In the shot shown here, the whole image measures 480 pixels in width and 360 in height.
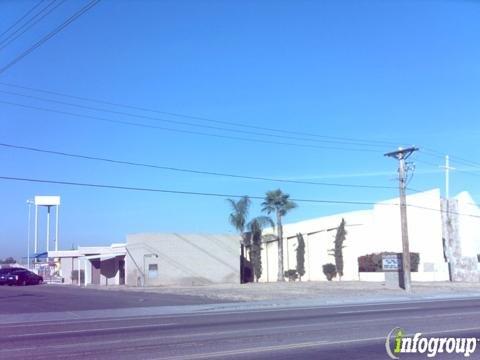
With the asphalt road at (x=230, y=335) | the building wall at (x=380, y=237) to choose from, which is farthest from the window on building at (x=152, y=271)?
the asphalt road at (x=230, y=335)

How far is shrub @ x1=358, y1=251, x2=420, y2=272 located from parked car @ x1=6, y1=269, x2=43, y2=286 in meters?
30.4

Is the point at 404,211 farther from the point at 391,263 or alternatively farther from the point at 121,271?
the point at 121,271

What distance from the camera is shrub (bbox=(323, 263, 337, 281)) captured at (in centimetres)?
5553

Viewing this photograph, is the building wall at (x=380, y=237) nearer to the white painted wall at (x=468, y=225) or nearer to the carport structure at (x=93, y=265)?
the white painted wall at (x=468, y=225)

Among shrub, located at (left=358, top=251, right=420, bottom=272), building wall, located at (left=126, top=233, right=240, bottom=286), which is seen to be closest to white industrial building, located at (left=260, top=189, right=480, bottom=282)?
shrub, located at (left=358, top=251, right=420, bottom=272)

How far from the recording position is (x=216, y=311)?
2553cm

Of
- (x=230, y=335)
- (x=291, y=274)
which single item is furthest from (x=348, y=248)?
(x=230, y=335)

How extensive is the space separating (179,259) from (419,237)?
20640 mm

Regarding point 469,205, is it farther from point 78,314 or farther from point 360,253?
point 78,314

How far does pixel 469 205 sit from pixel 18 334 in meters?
46.6

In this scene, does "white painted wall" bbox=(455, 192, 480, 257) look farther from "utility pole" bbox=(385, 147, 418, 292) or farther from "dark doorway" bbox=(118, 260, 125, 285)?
"dark doorway" bbox=(118, 260, 125, 285)

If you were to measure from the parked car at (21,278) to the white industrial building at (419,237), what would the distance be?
25628 mm

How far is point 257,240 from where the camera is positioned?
6022 centimetres

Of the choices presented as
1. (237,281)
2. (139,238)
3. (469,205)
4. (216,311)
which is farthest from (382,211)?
(216,311)
